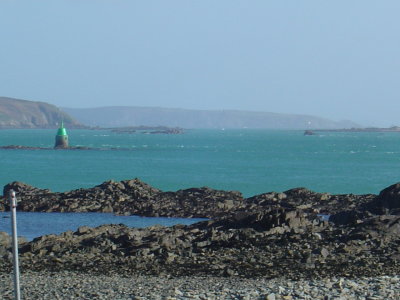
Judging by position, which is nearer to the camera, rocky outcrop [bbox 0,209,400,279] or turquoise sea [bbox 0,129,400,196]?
rocky outcrop [bbox 0,209,400,279]

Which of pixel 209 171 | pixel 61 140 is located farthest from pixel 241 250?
pixel 61 140

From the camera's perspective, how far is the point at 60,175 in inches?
2544

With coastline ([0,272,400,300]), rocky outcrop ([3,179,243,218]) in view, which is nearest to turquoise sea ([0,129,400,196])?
rocky outcrop ([3,179,243,218])

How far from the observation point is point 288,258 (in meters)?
17.8

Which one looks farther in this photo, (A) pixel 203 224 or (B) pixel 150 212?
(B) pixel 150 212

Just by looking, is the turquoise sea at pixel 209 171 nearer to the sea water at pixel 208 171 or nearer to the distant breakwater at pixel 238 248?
the sea water at pixel 208 171

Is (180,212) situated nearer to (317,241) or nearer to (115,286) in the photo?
(317,241)

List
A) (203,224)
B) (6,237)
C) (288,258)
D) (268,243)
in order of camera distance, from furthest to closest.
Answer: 1. (203,224)
2. (6,237)
3. (268,243)
4. (288,258)

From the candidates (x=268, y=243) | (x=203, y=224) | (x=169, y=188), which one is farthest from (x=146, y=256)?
(x=169, y=188)

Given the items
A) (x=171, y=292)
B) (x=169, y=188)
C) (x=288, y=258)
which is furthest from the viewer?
(x=169, y=188)

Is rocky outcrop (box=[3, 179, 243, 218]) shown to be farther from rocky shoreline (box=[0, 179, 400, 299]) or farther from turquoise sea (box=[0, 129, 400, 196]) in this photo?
turquoise sea (box=[0, 129, 400, 196])

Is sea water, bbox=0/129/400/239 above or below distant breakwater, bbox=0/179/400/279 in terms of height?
below

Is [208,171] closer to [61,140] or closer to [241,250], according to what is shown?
[61,140]

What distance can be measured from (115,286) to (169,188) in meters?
38.4
